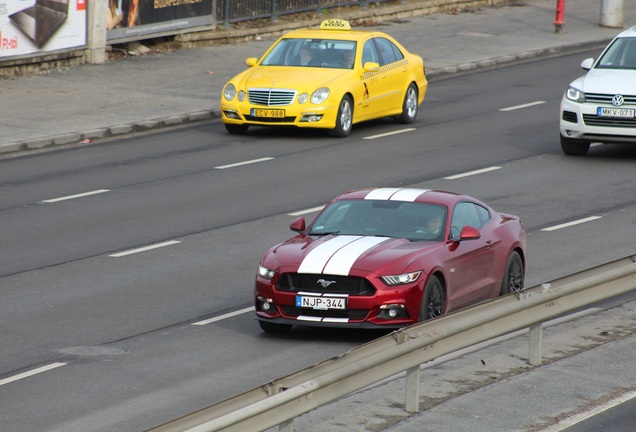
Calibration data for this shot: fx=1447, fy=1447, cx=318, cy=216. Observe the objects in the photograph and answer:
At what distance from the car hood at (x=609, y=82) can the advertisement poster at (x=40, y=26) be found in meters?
11.5

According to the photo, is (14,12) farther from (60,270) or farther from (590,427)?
(590,427)

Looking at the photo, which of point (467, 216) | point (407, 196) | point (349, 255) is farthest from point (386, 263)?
point (467, 216)

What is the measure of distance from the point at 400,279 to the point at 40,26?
1849 centimetres

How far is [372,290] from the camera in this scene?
1230cm

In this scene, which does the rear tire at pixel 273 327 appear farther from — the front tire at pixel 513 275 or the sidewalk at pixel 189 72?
the sidewalk at pixel 189 72

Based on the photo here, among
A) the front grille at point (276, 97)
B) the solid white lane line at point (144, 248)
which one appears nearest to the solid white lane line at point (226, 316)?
the solid white lane line at point (144, 248)

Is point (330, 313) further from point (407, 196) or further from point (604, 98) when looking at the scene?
point (604, 98)

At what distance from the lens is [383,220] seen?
527 inches

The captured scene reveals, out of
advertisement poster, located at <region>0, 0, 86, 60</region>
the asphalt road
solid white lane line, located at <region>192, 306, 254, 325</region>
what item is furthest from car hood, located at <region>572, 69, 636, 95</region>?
advertisement poster, located at <region>0, 0, 86, 60</region>

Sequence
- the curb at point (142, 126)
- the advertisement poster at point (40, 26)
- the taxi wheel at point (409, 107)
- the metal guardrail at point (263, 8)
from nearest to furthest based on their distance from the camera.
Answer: the curb at point (142, 126)
the taxi wheel at point (409, 107)
the advertisement poster at point (40, 26)
the metal guardrail at point (263, 8)

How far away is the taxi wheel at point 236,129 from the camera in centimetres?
2503

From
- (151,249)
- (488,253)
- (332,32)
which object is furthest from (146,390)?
(332,32)

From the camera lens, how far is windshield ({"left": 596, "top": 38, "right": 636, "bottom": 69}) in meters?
23.5

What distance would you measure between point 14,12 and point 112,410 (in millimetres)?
19306
